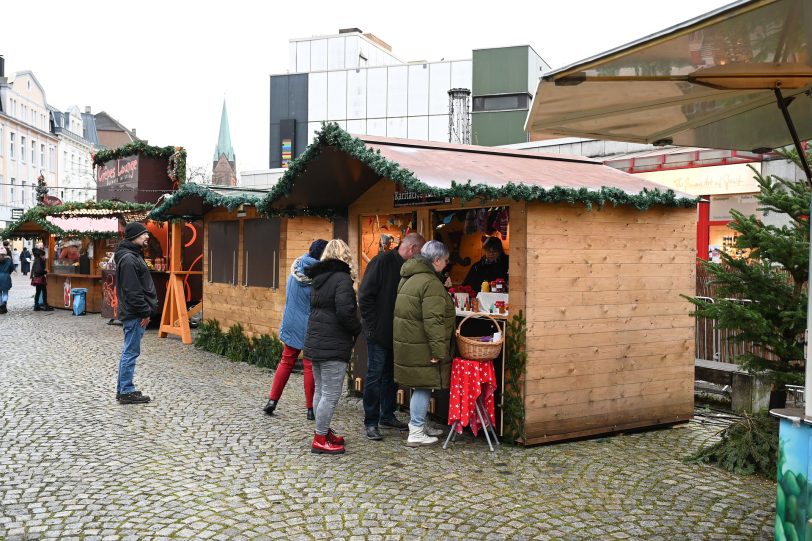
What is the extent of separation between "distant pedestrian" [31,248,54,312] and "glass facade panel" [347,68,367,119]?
19.7 m

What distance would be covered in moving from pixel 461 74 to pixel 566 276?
97.8 feet

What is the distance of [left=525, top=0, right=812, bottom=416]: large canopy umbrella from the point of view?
10.4ft

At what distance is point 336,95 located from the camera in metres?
37.1

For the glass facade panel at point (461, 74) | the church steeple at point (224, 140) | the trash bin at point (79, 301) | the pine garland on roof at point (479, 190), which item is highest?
the church steeple at point (224, 140)

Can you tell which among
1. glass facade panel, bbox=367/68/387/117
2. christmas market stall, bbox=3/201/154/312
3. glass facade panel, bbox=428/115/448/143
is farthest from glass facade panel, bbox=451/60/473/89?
christmas market stall, bbox=3/201/154/312

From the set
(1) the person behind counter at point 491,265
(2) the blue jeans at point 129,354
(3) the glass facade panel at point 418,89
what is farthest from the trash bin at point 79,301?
(3) the glass facade panel at point 418,89

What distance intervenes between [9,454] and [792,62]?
6160 millimetres

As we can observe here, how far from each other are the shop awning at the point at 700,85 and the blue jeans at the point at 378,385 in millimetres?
2793

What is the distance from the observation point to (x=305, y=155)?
7227 millimetres

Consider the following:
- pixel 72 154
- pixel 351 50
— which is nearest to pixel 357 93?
pixel 351 50

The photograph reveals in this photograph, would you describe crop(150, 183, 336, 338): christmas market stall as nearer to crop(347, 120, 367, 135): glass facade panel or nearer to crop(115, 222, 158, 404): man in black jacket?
crop(115, 222, 158, 404): man in black jacket

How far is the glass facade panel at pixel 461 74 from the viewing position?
3469cm

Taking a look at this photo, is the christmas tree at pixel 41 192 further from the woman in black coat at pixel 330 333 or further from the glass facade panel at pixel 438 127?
the woman in black coat at pixel 330 333

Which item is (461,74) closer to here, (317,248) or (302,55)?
(302,55)
